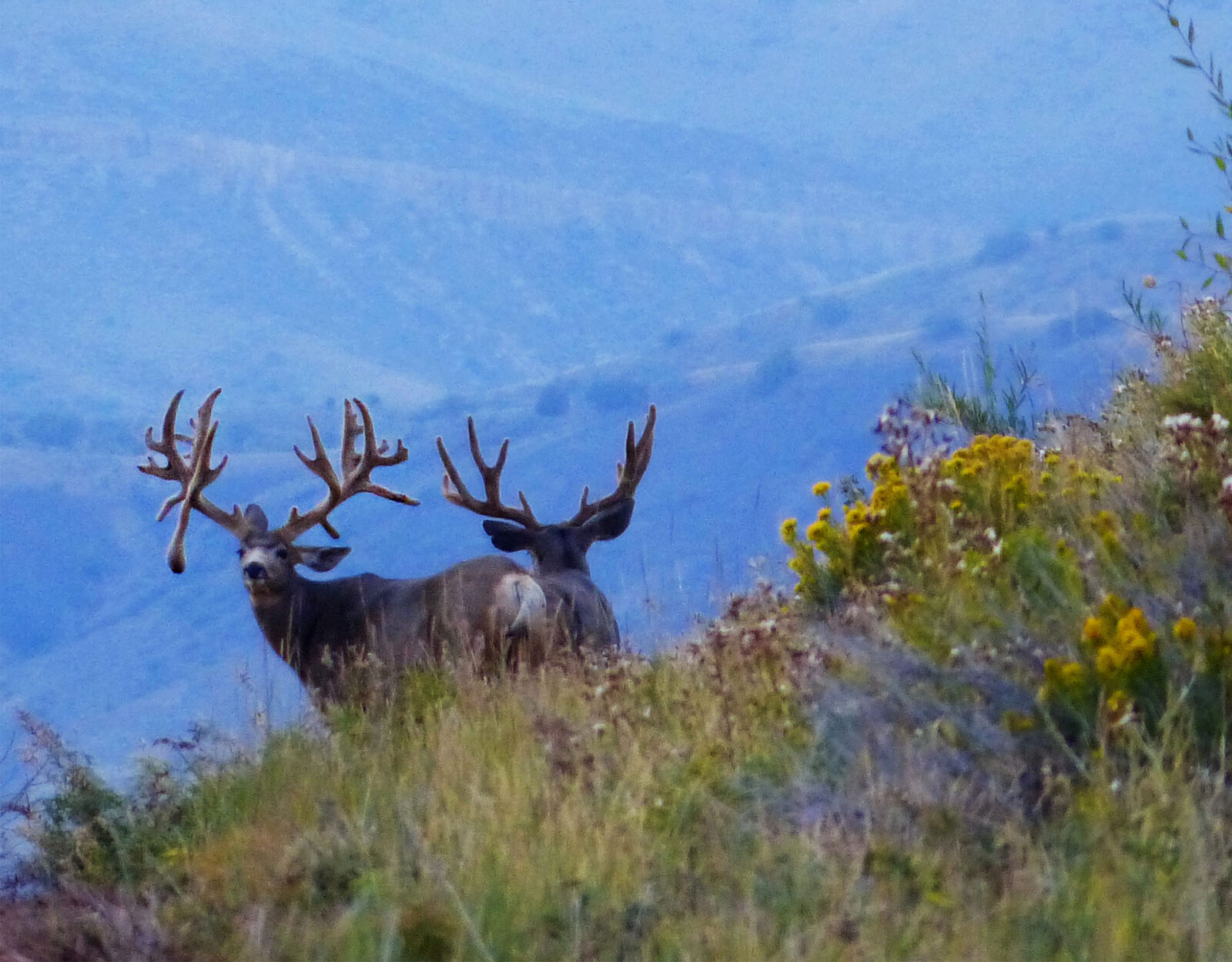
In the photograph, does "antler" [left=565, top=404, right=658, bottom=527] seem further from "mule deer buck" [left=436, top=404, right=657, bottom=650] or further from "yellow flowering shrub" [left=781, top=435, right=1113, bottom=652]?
"yellow flowering shrub" [left=781, top=435, right=1113, bottom=652]

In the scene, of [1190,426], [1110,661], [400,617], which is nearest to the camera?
[1110,661]

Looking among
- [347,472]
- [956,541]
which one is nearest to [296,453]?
[347,472]

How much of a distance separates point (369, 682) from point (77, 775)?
182 centimetres

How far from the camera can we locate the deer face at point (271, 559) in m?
10.2

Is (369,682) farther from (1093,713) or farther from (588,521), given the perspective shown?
(1093,713)

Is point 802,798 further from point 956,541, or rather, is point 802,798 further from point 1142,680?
point 956,541

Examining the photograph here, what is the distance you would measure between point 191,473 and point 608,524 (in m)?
2.67

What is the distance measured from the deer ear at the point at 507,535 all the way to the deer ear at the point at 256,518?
1.40 meters

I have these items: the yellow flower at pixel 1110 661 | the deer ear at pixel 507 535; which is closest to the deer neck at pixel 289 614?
the deer ear at pixel 507 535

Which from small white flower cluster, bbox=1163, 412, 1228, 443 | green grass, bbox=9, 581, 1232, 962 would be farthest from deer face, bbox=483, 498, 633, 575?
small white flower cluster, bbox=1163, 412, 1228, 443

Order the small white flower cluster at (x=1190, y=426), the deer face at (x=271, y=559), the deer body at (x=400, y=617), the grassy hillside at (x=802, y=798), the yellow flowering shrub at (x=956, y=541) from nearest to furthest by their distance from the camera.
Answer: the grassy hillside at (x=802, y=798) → the yellow flowering shrub at (x=956, y=541) → the small white flower cluster at (x=1190, y=426) → the deer body at (x=400, y=617) → the deer face at (x=271, y=559)

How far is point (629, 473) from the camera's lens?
10.9m

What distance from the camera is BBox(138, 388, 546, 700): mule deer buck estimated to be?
9.45 meters

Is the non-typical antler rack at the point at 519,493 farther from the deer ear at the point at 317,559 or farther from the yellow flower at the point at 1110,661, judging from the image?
the yellow flower at the point at 1110,661
